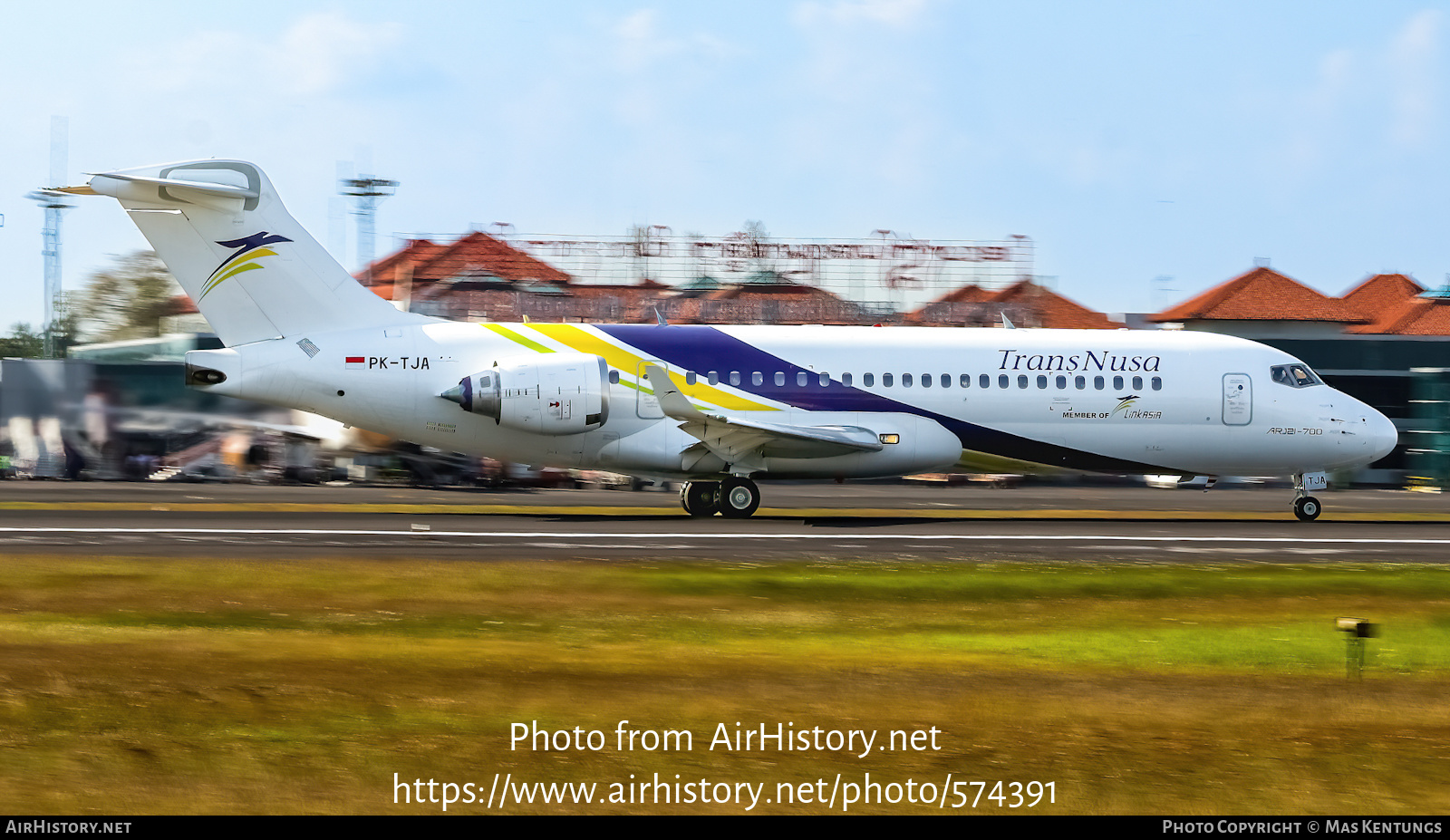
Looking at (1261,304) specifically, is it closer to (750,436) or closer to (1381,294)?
(1381,294)

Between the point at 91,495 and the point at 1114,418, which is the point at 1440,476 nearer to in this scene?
the point at 1114,418

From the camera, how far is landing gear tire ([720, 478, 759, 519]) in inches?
1185

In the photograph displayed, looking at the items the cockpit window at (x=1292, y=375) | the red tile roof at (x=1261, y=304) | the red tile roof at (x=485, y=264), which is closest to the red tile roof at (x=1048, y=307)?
the red tile roof at (x=1261, y=304)

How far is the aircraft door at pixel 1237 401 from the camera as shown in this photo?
31.9 m

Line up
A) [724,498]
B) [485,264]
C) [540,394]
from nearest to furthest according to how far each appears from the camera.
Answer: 1. [540,394]
2. [724,498]
3. [485,264]

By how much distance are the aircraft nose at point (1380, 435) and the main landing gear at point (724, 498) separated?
14340mm

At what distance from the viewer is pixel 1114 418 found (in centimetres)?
3142

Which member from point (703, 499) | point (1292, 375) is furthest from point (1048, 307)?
point (703, 499)

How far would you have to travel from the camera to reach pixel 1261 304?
73.5 metres

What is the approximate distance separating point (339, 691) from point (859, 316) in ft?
177

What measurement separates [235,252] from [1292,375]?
23.6 meters

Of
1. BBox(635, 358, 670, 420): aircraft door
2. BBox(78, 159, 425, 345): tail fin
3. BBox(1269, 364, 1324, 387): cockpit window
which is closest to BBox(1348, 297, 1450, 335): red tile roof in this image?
BBox(1269, 364, 1324, 387): cockpit window

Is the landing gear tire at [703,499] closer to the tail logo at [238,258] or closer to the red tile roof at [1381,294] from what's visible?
the tail logo at [238,258]
